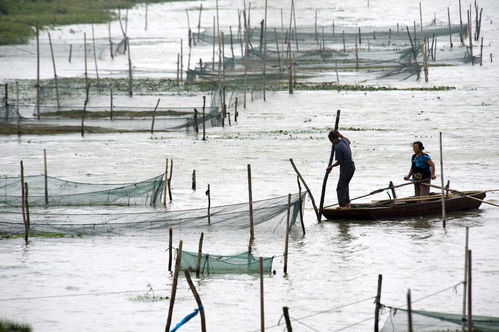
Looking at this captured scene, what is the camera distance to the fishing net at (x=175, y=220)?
11.4 meters

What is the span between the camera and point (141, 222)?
37.8ft

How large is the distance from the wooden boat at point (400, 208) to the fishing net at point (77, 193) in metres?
2.61

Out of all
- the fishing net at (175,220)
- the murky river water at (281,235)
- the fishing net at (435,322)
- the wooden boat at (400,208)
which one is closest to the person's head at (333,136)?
the fishing net at (175,220)

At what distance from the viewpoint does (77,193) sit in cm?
1362

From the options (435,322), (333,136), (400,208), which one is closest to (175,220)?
(333,136)

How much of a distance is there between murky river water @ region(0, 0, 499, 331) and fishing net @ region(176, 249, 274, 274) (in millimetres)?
132

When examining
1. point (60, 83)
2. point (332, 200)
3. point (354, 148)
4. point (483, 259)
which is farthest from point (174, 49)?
point (483, 259)

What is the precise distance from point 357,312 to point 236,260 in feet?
4.94

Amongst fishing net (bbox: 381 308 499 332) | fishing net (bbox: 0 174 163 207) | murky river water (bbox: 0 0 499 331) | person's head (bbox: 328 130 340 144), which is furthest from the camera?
fishing net (bbox: 0 174 163 207)

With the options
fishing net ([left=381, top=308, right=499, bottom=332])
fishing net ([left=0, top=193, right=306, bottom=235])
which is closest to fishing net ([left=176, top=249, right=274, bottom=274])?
fishing net ([left=0, top=193, right=306, bottom=235])

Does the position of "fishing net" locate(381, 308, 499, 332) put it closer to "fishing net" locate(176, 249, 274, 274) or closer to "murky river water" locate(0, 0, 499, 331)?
"murky river water" locate(0, 0, 499, 331)

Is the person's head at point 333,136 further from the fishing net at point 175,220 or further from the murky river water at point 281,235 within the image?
the murky river water at point 281,235

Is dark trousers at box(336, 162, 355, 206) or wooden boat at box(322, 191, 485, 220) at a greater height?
dark trousers at box(336, 162, 355, 206)

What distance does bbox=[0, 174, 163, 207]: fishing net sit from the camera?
1314 centimetres
